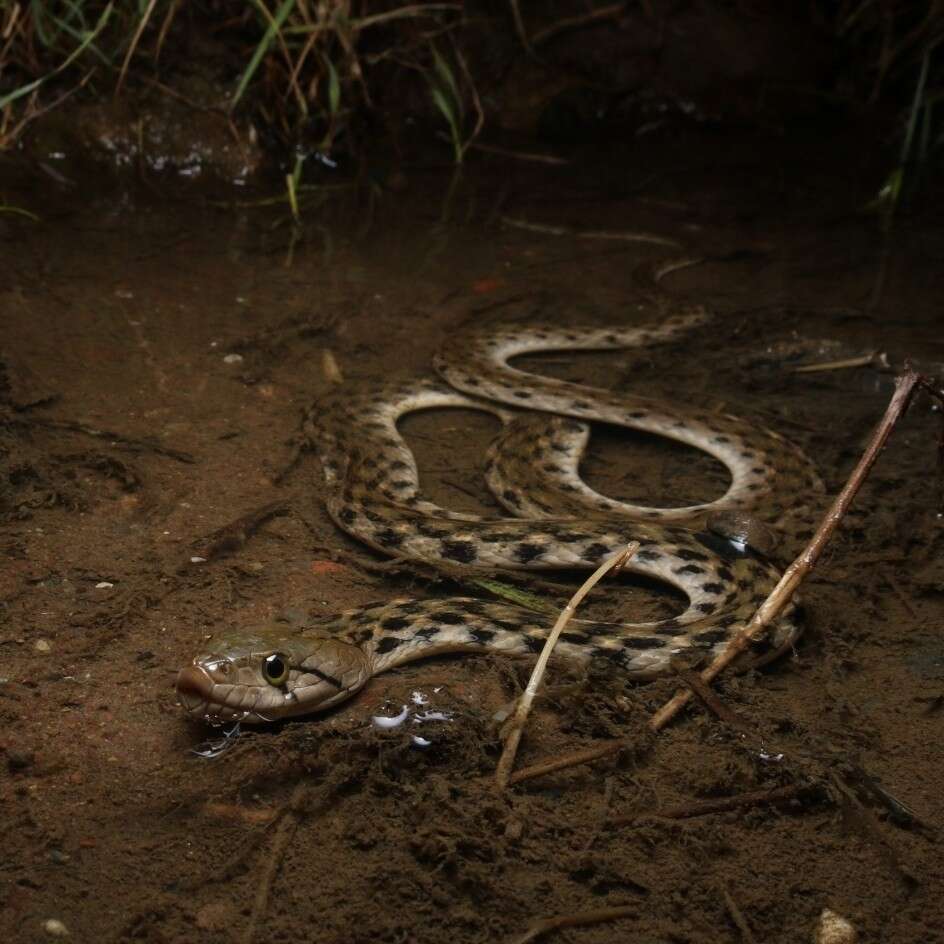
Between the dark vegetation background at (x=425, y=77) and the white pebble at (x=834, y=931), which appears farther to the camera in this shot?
the dark vegetation background at (x=425, y=77)

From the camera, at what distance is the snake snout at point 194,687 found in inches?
146

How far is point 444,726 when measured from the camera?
3916 mm

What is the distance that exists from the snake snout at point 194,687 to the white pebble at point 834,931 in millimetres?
1868

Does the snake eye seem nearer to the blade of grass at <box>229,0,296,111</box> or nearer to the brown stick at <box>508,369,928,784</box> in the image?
the brown stick at <box>508,369,928,784</box>

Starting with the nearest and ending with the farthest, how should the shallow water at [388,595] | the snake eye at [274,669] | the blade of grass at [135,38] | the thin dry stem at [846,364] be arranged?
the shallow water at [388,595], the snake eye at [274,669], the thin dry stem at [846,364], the blade of grass at [135,38]

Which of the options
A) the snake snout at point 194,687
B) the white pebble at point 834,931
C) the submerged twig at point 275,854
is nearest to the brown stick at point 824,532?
the white pebble at point 834,931

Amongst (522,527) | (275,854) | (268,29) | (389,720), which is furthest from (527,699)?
(268,29)

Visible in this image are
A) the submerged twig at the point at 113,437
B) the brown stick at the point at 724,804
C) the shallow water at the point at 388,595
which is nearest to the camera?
the shallow water at the point at 388,595

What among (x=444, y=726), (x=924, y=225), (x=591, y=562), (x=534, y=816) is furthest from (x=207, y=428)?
(x=924, y=225)

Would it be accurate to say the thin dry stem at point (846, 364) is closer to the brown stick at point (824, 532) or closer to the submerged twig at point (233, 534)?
the brown stick at point (824, 532)

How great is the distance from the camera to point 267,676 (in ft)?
12.6

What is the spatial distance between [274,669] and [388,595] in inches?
37.3

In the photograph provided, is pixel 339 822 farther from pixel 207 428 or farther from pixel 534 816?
pixel 207 428

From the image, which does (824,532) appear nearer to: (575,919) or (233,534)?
(575,919)
